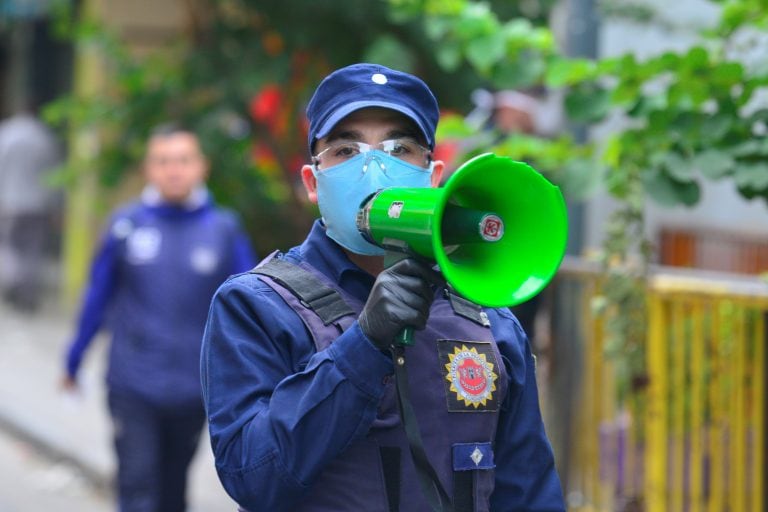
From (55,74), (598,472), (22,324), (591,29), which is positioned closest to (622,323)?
(598,472)

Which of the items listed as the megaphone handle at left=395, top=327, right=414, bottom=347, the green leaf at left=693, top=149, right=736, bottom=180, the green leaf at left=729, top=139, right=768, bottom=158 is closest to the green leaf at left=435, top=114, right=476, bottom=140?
the green leaf at left=693, top=149, right=736, bottom=180

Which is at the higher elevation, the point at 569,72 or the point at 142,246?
the point at 569,72

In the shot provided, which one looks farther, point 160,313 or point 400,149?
point 160,313

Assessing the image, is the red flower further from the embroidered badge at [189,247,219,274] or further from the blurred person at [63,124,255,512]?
the embroidered badge at [189,247,219,274]

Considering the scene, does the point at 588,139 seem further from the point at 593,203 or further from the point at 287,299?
the point at 287,299

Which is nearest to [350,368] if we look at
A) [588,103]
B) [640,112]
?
[640,112]

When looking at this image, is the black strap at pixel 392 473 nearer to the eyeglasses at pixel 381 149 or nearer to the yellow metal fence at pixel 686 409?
the eyeglasses at pixel 381 149

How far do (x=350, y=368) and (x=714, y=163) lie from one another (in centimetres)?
218

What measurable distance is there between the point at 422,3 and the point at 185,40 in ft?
16.0

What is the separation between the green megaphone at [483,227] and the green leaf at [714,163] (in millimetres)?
1863

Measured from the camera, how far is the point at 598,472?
588cm

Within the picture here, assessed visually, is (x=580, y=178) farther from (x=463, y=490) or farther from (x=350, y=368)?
(x=350, y=368)

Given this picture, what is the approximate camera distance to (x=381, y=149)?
2631 millimetres

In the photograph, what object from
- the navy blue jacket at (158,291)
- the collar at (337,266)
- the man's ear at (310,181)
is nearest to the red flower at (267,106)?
the navy blue jacket at (158,291)
